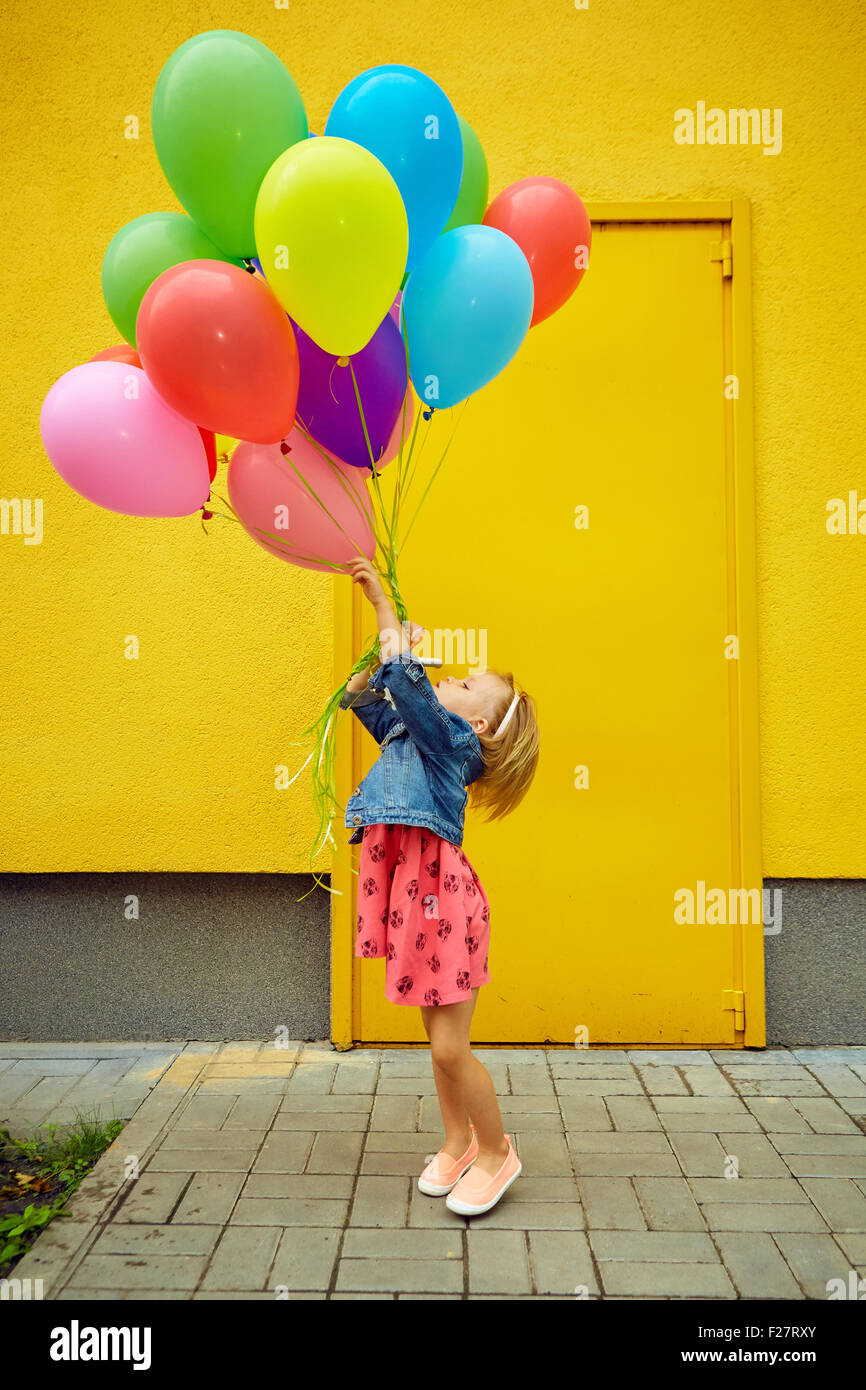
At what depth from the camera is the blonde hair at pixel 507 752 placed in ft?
8.34

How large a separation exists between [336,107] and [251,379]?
0.70m

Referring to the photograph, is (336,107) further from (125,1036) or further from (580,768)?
(125,1036)

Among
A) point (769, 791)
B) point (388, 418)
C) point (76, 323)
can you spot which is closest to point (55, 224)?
→ point (76, 323)

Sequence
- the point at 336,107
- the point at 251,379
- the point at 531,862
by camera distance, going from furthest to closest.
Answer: the point at 531,862 → the point at 336,107 → the point at 251,379

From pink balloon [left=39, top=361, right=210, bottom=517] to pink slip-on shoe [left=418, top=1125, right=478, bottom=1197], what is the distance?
179 cm

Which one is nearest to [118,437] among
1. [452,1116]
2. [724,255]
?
[452,1116]

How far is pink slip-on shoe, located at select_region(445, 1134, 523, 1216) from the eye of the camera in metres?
2.47

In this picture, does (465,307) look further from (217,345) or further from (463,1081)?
(463,1081)

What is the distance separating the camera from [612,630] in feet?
11.8

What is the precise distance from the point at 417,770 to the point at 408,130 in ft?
4.62

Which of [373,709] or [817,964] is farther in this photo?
[817,964]

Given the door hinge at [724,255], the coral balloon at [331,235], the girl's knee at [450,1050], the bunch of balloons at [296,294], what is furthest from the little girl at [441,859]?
the door hinge at [724,255]

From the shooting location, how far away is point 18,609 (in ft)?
12.3

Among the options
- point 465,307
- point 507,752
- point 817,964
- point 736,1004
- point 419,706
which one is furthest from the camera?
point 817,964
